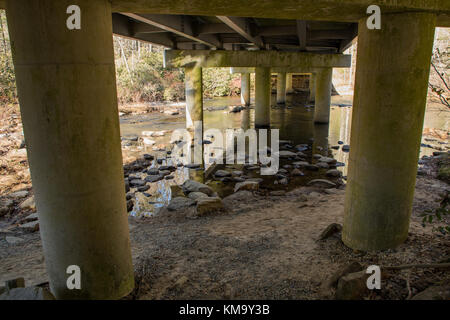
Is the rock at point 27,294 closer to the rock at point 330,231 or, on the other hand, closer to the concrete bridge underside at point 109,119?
the concrete bridge underside at point 109,119

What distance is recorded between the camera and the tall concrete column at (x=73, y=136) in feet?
9.64

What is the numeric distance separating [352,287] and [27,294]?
3197 mm

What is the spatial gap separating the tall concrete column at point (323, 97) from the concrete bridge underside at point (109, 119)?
15672mm

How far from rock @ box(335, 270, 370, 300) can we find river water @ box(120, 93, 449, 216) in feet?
14.9

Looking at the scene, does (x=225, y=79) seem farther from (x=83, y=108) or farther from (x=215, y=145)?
(x=83, y=108)

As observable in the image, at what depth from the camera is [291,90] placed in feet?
137

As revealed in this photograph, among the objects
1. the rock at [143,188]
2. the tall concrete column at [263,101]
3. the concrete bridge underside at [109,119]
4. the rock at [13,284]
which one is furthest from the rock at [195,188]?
the tall concrete column at [263,101]

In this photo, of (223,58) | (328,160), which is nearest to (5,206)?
(328,160)

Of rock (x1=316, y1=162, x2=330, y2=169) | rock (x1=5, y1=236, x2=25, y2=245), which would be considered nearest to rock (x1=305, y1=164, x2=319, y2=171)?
rock (x1=316, y1=162, x2=330, y2=169)

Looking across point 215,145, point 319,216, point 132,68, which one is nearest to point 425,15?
point 319,216

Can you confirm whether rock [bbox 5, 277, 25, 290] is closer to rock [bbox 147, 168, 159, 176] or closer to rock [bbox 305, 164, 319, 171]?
rock [bbox 147, 168, 159, 176]

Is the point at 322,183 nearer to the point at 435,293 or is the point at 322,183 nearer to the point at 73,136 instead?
the point at 435,293

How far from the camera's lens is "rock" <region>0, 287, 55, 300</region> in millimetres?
3176

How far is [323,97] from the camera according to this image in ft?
65.2
